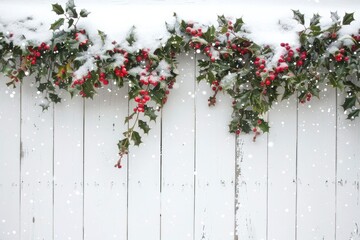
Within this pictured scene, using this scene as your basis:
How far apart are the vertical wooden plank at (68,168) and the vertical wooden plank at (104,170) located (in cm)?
3

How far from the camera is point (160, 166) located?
2205 millimetres

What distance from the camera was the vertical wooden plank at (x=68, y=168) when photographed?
2203mm

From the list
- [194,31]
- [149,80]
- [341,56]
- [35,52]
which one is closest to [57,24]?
[35,52]

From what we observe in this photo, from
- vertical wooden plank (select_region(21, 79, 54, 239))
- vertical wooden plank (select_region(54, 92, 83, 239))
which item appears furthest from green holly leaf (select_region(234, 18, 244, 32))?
vertical wooden plank (select_region(21, 79, 54, 239))

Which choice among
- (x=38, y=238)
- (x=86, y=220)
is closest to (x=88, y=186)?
(x=86, y=220)

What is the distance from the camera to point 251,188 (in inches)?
87.0

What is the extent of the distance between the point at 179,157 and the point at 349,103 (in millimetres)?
826

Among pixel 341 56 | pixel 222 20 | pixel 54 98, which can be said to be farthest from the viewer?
pixel 54 98

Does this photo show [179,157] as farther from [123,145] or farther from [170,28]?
[170,28]

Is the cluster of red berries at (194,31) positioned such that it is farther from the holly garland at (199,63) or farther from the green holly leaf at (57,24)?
the green holly leaf at (57,24)

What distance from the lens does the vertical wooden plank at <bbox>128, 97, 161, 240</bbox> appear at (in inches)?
86.5

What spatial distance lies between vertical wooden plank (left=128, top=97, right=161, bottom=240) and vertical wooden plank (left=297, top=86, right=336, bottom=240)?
0.68m

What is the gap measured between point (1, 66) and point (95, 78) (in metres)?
0.52

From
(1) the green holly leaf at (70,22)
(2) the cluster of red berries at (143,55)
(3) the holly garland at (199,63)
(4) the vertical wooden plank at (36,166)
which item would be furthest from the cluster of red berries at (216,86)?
(4) the vertical wooden plank at (36,166)
